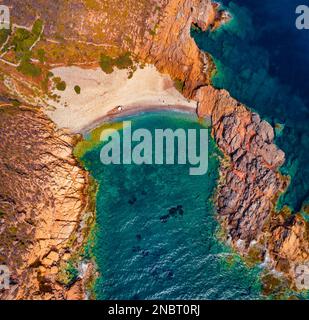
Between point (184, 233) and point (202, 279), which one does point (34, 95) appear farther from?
point (202, 279)

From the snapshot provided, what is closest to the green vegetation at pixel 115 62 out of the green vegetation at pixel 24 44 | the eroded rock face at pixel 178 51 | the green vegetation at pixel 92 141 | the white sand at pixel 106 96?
the white sand at pixel 106 96

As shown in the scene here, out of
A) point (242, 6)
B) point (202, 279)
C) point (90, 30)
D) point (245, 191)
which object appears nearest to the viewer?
point (202, 279)

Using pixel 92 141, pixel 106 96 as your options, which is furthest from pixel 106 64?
pixel 92 141

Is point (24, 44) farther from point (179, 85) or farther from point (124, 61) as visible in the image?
point (179, 85)

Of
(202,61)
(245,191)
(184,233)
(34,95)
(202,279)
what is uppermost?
(202,61)

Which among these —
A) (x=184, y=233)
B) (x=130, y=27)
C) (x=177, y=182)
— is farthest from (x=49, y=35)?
(x=184, y=233)

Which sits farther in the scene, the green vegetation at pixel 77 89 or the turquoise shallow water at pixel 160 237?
the green vegetation at pixel 77 89

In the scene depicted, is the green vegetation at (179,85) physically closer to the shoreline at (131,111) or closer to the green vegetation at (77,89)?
the shoreline at (131,111)
